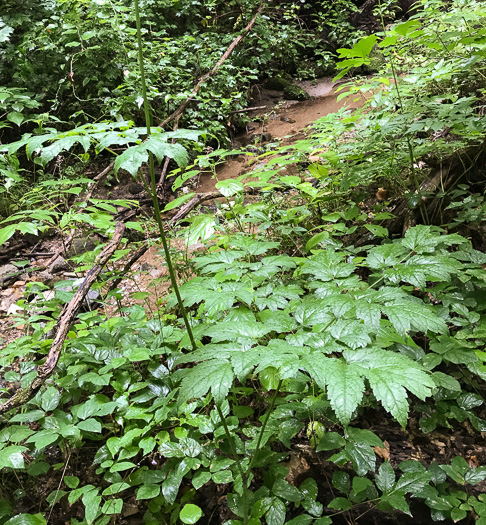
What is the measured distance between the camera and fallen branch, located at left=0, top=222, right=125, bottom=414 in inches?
57.2

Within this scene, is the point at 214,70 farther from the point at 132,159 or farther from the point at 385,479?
the point at 385,479

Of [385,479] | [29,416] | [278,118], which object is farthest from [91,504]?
[278,118]

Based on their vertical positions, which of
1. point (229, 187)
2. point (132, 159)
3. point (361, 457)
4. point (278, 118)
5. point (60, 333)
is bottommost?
point (361, 457)

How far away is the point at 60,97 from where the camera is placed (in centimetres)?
478

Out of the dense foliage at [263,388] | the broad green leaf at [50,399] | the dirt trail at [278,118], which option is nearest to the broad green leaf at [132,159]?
the dense foliage at [263,388]

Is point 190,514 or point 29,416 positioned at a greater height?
point 29,416

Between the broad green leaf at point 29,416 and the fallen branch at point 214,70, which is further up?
the fallen branch at point 214,70

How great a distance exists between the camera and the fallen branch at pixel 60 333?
1.45 m

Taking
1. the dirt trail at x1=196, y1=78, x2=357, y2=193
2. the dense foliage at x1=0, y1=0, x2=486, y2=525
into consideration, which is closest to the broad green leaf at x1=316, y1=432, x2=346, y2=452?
the dense foliage at x1=0, y1=0, x2=486, y2=525

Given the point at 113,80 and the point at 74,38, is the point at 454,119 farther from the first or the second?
the point at 74,38

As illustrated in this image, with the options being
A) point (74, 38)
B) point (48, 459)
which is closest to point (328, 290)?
point (48, 459)

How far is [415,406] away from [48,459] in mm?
1697

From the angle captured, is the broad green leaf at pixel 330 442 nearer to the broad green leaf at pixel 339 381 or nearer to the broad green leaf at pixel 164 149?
the broad green leaf at pixel 339 381

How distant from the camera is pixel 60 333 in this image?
1608 mm
